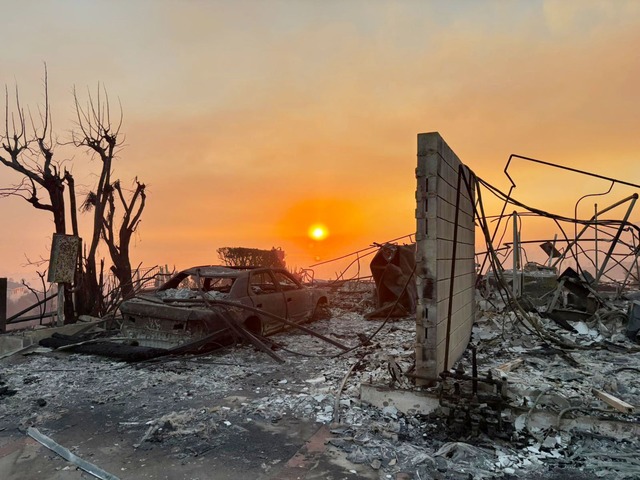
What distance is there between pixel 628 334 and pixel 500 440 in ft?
19.5

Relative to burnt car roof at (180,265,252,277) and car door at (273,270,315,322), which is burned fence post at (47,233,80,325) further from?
car door at (273,270,315,322)

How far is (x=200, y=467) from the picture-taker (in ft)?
10.6

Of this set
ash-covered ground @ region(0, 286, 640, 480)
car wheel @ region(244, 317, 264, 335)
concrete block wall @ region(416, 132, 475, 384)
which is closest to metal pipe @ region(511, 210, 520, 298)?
ash-covered ground @ region(0, 286, 640, 480)

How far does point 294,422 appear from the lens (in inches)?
162

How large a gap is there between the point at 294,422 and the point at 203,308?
10.3 ft

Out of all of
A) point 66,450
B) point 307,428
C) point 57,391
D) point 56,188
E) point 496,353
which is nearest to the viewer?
point 66,450

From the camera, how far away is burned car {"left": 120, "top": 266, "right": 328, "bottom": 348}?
6496mm

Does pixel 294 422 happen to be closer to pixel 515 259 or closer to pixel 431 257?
pixel 431 257

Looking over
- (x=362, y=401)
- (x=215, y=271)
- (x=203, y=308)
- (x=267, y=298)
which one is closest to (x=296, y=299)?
(x=267, y=298)

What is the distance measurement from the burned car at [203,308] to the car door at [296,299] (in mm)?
43

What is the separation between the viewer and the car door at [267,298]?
745cm

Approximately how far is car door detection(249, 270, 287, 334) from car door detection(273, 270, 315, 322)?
0.61 feet

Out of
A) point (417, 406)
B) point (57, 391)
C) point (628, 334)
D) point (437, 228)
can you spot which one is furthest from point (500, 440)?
point (628, 334)

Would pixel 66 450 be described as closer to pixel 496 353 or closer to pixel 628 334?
pixel 496 353
